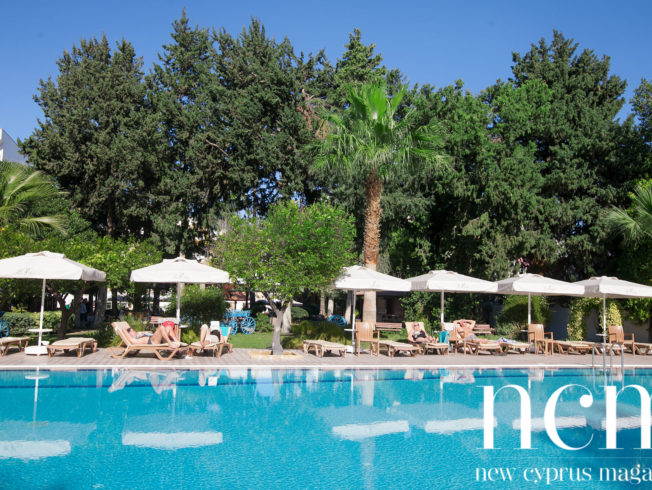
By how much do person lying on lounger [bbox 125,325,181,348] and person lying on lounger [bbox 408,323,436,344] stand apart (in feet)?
23.9

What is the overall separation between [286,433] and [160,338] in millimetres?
7503

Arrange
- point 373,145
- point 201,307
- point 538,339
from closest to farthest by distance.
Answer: point 538,339, point 373,145, point 201,307

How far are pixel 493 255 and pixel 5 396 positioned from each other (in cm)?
1990

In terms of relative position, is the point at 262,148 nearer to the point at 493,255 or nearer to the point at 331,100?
the point at 331,100

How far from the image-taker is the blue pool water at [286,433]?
6305mm

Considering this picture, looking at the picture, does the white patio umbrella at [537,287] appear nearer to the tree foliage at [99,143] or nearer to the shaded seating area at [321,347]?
the shaded seating area at [321,347]

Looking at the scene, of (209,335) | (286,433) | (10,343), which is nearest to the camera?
(286,433)

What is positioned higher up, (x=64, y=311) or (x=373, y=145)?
(x=373, y=145)

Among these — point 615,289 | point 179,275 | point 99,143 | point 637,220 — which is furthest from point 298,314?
point 615,289

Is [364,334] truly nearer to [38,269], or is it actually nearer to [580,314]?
[38,269]

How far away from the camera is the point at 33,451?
6.91 m

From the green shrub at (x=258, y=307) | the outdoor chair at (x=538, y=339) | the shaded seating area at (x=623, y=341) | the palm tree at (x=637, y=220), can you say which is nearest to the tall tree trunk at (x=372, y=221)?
the outdoor chair at (x=538, y=339)

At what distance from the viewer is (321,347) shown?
51.9 ft

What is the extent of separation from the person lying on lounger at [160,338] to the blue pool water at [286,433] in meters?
1.86
